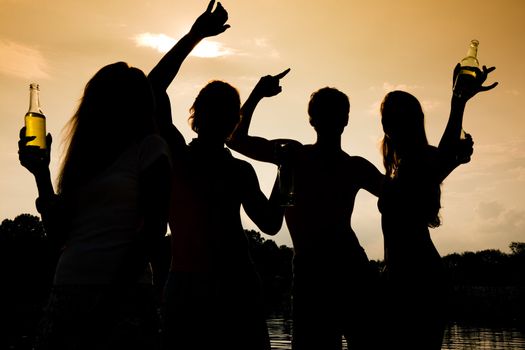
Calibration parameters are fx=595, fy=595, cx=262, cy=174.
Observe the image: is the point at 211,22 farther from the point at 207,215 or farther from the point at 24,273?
the point at 24,273

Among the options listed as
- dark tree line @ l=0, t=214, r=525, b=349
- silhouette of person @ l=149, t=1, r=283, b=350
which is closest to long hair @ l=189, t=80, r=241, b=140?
silhouette of person @ l=149, t=1, r=283, b=350

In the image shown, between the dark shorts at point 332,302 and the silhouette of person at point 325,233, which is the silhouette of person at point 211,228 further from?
the dark shorts at point 332,302

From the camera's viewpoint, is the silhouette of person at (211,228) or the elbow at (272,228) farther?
the elbow at (272,228)

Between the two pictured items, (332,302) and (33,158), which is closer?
(33,158)

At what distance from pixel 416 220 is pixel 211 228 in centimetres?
156

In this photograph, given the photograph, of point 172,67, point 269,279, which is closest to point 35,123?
point 172,67

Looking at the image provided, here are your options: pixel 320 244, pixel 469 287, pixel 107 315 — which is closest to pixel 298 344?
pixel 320 244

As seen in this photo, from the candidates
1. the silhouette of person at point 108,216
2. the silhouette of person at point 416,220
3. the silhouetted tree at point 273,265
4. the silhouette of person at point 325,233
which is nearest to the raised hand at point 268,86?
the silhouette of person at point 325,233

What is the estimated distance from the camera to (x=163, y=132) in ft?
12.7

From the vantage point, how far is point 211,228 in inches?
147

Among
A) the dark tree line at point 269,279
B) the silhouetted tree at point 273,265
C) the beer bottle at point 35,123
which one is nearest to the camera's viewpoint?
the beer bottle at point 35,123

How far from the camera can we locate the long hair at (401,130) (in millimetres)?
4590

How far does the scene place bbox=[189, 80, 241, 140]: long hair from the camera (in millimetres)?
4008

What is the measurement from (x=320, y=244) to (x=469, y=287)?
150958mm
